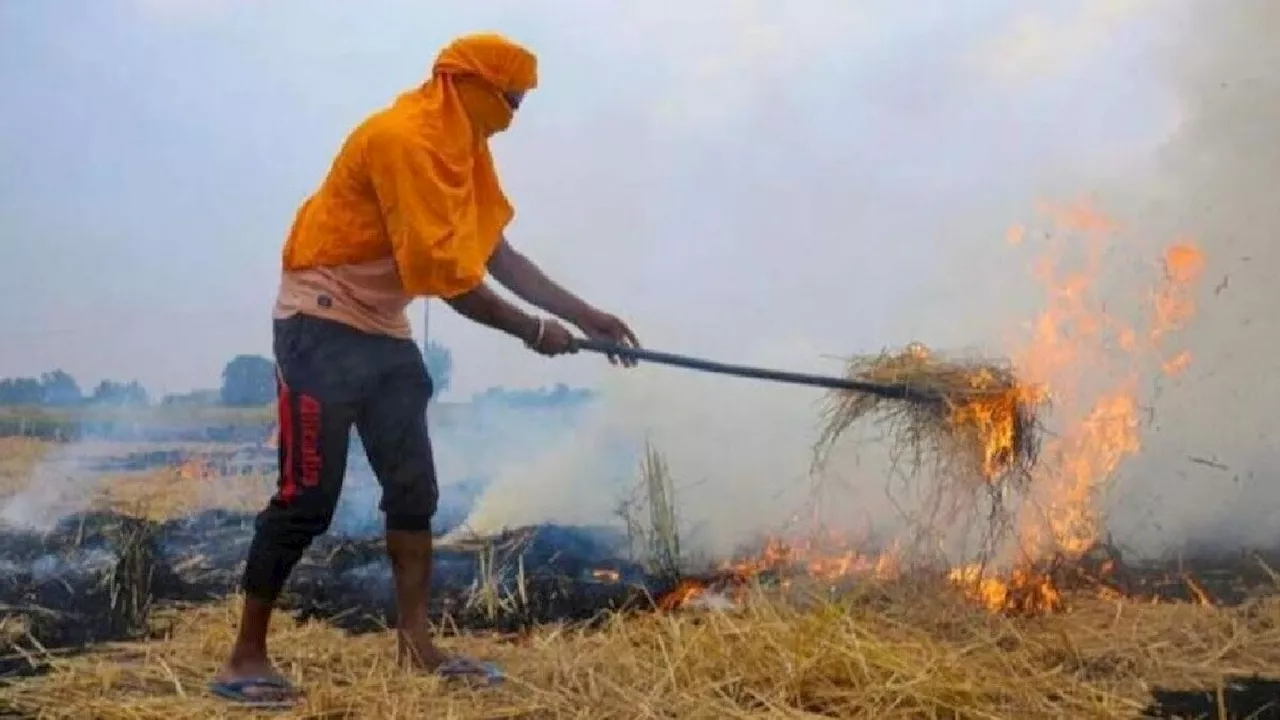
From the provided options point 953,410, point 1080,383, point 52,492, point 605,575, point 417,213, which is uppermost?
point 417,213

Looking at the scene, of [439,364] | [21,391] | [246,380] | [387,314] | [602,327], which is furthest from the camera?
[439,364]

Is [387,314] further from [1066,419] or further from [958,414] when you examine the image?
[1066,419]

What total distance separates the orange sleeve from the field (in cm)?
105

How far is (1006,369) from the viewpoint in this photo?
14.5 feet

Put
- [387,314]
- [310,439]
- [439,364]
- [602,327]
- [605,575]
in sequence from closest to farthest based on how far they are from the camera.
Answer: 1. [310,439]
2. [387,314]
3. [602,327]
4. [605,575]
5. [439,364]

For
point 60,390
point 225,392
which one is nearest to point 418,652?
point 225,392

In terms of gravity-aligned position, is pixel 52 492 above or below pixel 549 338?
below

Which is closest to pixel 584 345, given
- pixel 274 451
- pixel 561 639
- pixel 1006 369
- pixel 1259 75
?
pixel 561 639

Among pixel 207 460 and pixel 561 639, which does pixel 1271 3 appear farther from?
pixel 207 460

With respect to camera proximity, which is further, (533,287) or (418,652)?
(533,287)

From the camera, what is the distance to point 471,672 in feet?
12.2

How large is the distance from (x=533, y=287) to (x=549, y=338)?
41 centimetres

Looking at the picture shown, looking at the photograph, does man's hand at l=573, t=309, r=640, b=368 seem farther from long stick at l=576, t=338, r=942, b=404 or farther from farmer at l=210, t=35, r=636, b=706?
farmer at l=210, t=35, r=636, b=706

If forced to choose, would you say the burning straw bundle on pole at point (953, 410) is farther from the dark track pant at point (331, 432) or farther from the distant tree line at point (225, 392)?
the distant tree line at point (225, 392)
